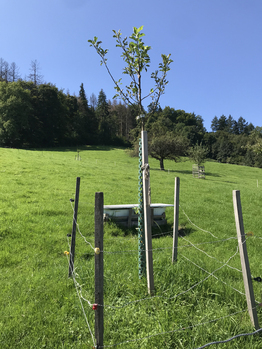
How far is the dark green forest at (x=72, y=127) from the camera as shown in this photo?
37688 millimetres

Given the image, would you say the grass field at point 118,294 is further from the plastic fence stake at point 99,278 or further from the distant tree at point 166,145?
the distant tree at point 166,145

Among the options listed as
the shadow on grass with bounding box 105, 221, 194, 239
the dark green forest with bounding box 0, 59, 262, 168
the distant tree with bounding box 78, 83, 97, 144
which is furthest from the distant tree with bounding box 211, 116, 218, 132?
the shadow on grass with bounding box 105, 221, 194, 239

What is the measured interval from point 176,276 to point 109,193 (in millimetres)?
9246

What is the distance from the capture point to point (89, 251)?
A: 230 inches

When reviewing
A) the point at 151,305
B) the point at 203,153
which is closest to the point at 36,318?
the point at 151,305

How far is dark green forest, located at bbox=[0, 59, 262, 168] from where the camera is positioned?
37.7m

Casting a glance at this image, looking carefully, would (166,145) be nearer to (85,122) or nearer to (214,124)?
(85,122)

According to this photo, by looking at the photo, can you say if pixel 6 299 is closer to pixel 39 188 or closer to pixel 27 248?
pixel 27 248

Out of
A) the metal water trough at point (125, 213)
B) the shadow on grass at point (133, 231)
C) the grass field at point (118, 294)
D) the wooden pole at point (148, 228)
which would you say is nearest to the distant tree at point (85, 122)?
the metal water trough at point (125, 213)

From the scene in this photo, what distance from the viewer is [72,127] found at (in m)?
69.9

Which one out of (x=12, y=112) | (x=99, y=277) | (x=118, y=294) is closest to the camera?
(x=99, y=277)

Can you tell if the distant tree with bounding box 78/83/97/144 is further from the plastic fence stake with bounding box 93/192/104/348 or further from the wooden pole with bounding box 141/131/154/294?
the plastic fence stake with bounding box 93/192/104/348

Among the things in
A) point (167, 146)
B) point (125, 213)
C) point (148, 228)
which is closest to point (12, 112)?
point (167, 146)

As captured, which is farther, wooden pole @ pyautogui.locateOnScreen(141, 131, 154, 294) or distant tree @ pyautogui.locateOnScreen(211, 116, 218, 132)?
distant tree @ pyautogui.locateOnScreen(211, 116, 218, 132)
